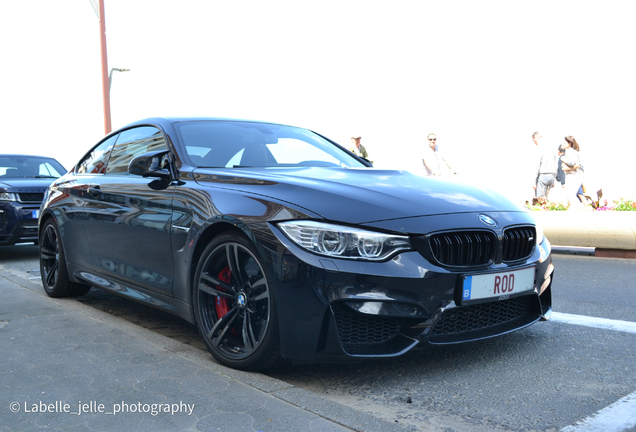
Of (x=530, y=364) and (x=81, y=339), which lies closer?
(x=530, y=364)

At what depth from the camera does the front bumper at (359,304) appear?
2.81 meters

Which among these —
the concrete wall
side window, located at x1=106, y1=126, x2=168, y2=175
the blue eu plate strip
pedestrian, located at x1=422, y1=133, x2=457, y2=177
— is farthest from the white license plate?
pedestrian, located at x1=422, y1=133, x2=457, y2=177

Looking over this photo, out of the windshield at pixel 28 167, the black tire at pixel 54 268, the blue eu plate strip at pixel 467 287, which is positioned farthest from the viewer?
the windshield at pixel 28 167

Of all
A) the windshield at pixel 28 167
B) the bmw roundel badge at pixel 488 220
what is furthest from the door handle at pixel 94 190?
the windshield at pixel 28 167

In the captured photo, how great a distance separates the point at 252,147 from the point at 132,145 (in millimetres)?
1024

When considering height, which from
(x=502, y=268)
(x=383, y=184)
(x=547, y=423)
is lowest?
(x=547, y=423)

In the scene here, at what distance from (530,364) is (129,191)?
270 cm

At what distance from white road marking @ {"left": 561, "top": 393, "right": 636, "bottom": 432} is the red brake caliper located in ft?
5.79

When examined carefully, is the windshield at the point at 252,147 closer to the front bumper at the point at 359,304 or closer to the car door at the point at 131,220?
the car door at the point at 131,220

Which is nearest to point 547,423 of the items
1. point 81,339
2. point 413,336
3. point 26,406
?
point 413,336

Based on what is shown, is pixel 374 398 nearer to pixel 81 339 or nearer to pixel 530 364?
pixel 530 364

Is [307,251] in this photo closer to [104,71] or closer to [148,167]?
[148,167]

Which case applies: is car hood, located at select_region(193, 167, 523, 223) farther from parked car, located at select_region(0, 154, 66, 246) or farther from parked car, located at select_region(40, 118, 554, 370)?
parked car, located at select_region(0, 154, 66, 246)

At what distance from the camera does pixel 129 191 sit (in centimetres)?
414
